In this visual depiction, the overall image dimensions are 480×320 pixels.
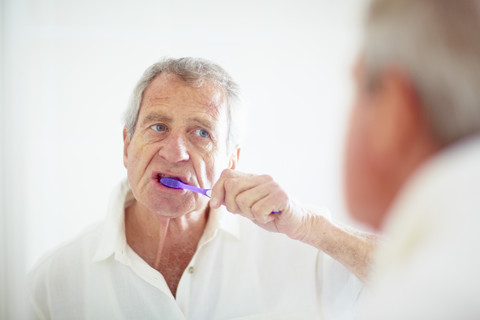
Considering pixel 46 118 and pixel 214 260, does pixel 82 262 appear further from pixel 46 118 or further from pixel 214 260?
pixel 46 118

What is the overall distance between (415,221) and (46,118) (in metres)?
1.22

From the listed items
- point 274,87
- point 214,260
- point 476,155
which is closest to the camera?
point 476,155

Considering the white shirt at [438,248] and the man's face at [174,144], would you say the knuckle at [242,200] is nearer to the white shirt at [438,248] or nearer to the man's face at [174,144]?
the man's face at [174,144]

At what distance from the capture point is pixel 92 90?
140 centimetres

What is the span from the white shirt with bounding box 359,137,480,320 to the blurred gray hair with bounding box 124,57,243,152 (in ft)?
2.51

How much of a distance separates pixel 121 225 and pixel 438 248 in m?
0.97

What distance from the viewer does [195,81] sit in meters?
1.19

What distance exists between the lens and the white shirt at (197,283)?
117cm

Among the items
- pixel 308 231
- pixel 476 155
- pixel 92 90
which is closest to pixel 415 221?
pixel 476 155

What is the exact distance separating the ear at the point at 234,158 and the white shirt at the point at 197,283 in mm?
175

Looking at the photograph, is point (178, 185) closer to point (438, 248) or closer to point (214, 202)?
point (214, 202)

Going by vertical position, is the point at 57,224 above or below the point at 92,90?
below

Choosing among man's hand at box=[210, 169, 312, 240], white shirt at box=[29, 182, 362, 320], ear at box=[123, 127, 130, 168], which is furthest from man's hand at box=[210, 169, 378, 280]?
ear at box=[123, 127, 130, 168]

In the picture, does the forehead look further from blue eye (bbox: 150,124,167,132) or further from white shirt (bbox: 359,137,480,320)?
white shirt (bbox: 359,137,480,320)
